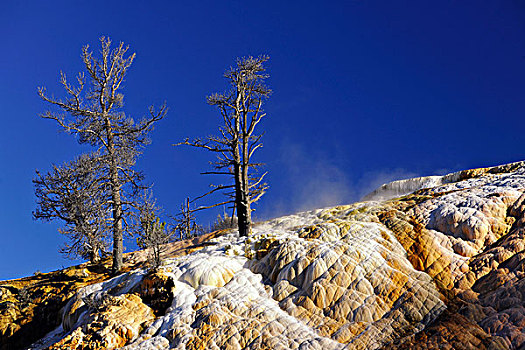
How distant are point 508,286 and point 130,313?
1041cm

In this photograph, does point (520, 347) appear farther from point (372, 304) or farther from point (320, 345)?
point (320, 345)

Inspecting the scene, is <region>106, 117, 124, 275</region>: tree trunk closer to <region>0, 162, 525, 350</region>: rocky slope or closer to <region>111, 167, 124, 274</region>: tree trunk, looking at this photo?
<region>111, 167, 124, 274</region>: tree trunk

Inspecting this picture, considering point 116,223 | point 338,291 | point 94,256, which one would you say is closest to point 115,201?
point 116,223

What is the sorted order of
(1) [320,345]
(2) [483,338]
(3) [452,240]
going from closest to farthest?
(2) [483,338] → (1) [320,345] → (3) [452,240]

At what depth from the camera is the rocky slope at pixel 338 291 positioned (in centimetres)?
987

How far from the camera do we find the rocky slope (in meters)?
9.87

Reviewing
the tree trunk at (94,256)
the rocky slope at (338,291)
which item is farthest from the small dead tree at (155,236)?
the tree trunk at (94,256)

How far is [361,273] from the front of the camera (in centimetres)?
1176

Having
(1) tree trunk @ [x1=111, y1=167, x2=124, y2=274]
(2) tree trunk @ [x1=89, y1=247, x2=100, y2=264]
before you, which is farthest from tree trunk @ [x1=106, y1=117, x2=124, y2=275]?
(2) tree trunk @ [x1=89, y1=247, x2=100, y2=264]

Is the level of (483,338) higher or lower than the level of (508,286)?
lower

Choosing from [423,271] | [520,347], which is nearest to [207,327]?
[423,271]

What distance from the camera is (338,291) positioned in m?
11.4

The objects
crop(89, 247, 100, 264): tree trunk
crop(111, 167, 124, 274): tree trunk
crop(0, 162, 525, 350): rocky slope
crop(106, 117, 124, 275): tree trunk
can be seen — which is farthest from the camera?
crop(89, 247, 100, 264): tree trunk

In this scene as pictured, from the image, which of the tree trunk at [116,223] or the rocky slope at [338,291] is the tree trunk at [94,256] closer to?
the tree trunk at [116,223]
